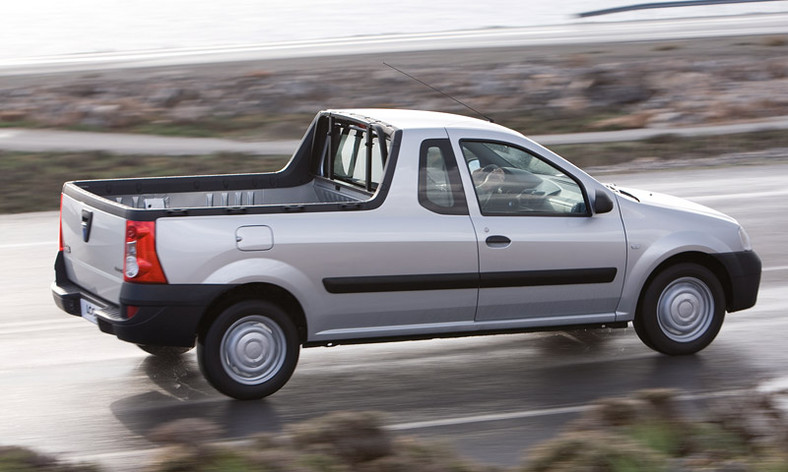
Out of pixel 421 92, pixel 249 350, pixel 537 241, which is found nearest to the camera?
pixel 249 350

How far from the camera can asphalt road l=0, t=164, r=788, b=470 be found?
6.70 metres

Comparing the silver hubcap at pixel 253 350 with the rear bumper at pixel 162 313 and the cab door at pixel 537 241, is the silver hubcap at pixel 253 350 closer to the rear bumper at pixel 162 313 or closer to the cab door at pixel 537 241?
the rear bumper at pixel 162 313

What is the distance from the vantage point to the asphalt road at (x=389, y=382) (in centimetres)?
A: 670

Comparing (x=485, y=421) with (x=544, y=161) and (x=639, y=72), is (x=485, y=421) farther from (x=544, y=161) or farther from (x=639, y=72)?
(x=639, y=72)

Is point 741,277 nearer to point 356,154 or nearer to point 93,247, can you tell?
point 356,154

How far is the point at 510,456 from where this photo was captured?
20.4ft

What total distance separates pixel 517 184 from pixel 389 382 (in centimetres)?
149

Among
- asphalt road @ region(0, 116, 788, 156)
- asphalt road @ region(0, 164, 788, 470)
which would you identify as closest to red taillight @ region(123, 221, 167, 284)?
asphalt road @ region(0, 164, 788, 470)

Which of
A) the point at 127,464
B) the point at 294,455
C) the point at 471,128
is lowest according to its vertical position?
the point at 127,464

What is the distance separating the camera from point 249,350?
7.12 metres

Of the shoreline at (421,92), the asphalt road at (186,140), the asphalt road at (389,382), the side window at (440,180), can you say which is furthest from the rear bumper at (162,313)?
the shoreline at (421,92)

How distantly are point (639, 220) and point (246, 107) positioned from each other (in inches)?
644

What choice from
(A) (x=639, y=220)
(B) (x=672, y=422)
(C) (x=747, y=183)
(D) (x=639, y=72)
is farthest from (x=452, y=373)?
(D) (x=639, y=72)

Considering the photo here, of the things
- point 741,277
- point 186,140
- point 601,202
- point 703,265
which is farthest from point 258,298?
point 186,140
